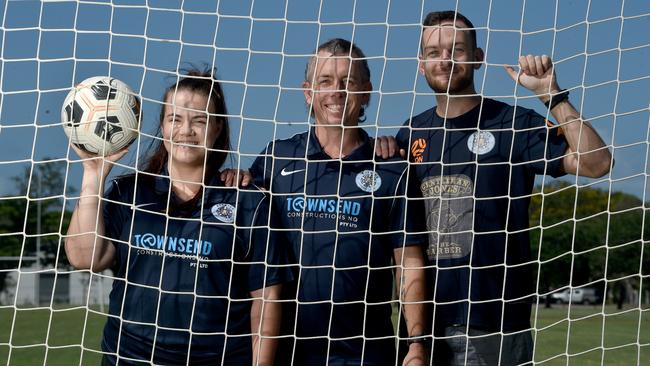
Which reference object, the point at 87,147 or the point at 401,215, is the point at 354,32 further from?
the point at 87,147

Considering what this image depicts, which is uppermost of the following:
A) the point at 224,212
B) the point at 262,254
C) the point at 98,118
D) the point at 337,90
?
the point at 337,90

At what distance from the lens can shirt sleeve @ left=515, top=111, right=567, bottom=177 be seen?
3758mm

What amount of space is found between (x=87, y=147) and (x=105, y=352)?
0.79 m

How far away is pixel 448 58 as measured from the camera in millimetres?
3797

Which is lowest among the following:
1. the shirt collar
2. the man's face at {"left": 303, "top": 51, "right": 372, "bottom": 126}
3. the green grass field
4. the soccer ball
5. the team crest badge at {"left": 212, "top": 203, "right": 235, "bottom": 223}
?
the green grass field

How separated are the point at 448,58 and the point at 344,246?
88cm

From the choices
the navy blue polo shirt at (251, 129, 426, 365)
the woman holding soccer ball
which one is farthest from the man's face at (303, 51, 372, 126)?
the woman holding soccer ball

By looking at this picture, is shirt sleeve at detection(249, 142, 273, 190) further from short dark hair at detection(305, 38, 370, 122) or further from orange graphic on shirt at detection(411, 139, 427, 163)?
orange graphic on shirt at detection(411, 139, 427, 163)

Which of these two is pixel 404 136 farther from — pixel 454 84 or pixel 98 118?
pixel 98 118

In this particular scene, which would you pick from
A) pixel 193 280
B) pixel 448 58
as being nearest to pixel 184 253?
pixel 193 280

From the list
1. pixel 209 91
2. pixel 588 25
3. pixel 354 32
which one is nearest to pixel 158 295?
pixel 209 91

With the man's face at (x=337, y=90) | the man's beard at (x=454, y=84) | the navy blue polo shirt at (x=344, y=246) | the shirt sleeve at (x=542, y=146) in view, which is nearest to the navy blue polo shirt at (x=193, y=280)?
the navy blue polo shirt at (x=344, y=246)

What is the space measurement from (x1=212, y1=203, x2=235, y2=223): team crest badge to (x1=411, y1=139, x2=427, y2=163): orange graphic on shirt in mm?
784

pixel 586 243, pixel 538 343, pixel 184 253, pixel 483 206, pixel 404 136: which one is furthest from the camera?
pixel 586 243
